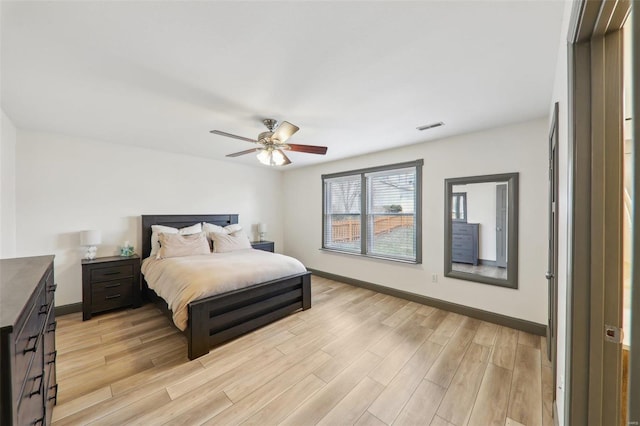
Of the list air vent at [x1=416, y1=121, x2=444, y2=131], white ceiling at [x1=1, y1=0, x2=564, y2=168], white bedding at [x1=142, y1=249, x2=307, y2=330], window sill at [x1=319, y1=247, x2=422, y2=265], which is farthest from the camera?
window sill at [x1=319, y1=247, x2=422, y2=265]

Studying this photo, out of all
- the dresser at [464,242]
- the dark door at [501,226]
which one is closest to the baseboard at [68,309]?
the dresser at [464,242]

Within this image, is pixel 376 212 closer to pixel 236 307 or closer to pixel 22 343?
pixel 236 307

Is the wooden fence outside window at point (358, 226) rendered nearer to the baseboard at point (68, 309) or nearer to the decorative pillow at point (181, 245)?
the decorative pillow at point (181, 245)

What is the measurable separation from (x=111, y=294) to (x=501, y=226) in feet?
16.9

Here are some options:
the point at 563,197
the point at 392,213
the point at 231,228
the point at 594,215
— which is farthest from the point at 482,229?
the point at 231,228

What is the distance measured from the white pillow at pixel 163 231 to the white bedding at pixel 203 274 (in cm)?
20

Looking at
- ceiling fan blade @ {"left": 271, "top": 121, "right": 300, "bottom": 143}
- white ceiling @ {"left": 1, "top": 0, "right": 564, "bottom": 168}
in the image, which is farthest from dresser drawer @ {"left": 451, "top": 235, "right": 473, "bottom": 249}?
ceiling fan blade @ {"left": 271, "top": 121, "right": 300, "bottom": 143}

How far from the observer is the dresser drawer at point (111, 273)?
10.5 ft

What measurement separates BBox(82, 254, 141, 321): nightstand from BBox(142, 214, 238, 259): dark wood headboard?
13.3 inches

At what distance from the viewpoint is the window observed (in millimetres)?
3842

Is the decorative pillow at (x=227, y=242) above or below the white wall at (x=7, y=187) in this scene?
below

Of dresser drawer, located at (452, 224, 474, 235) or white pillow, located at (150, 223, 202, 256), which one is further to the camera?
white pillow, located at (150, 223, 202, 256)

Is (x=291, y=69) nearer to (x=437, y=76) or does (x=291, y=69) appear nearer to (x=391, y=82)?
(x=391, y=82)

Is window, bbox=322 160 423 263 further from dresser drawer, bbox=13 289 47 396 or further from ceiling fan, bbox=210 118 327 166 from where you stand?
dresser drawer, bbox=13 289 47 396
